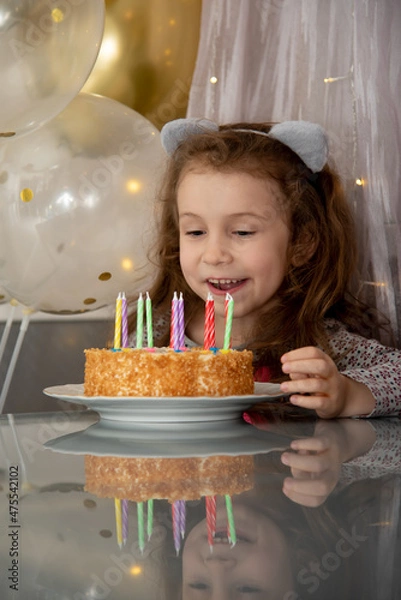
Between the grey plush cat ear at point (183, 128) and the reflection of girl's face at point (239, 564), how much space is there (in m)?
1.35

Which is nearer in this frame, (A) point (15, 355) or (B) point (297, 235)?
(B) point (297, 235)

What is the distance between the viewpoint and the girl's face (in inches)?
67.1

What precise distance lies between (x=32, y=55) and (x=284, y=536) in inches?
53.6

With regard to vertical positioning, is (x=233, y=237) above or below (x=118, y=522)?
above

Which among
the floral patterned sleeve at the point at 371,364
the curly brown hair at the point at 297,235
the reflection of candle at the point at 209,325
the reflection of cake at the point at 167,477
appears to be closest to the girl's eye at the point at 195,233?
the curly brown hair at the point at 297,235

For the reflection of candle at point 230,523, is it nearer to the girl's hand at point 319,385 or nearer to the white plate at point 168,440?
the white plate at point 168,440

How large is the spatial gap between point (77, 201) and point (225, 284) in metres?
0.39

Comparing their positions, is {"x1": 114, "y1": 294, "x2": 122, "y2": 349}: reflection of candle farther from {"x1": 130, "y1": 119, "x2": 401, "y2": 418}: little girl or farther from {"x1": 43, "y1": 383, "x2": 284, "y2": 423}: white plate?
{"x1": 130, "y1": 119, "x2": 401, "y2": 418}: little girl

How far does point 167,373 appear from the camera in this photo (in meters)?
1.13

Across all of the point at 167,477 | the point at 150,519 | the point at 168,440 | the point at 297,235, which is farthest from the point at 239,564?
the point at 297,235

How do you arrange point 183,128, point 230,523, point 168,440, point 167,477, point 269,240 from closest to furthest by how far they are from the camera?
point 230,523
point 167,477
point 168,440
point 269,240
point 183,128

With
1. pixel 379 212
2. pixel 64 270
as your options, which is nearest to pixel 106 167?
pixel 64 270

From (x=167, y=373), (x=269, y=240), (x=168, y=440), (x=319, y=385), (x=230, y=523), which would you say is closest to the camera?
(x=230, y=523)

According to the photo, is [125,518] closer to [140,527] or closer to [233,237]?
[140,527]
